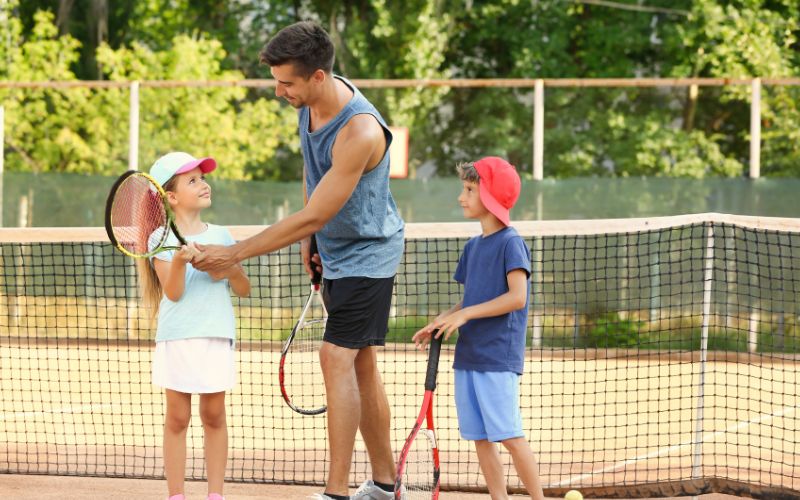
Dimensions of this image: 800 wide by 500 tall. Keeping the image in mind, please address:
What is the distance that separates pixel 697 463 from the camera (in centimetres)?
511

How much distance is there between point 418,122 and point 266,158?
1.97 m

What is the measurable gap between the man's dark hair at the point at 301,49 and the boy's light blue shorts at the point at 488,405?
123 cm

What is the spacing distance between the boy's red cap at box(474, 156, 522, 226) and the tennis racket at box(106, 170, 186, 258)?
110cm

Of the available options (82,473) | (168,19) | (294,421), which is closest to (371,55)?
(168,19)

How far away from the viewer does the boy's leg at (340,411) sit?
4.20 metres

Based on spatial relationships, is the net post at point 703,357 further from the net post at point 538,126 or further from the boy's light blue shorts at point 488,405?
the net post at point 538,126

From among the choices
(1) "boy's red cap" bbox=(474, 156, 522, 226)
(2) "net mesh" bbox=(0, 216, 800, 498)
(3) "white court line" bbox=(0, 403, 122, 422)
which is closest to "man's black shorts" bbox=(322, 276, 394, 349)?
(1) "boy's red cap" bbox=(474, 156, 522, 226)

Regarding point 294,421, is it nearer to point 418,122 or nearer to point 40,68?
point 418,122

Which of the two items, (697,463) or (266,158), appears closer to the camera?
(697,463)

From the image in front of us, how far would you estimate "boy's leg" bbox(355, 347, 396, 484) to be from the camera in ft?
14.7

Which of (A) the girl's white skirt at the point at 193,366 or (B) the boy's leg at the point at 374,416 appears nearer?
(A) the girl's white skirt at the point at 193,366

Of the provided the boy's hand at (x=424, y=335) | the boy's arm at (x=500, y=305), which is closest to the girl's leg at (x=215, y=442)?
the boy's hand at (x=424, y=335)

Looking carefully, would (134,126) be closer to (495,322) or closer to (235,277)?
(235,277)

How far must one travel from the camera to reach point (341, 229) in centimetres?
428
